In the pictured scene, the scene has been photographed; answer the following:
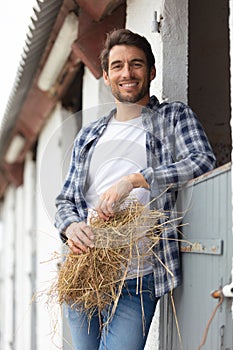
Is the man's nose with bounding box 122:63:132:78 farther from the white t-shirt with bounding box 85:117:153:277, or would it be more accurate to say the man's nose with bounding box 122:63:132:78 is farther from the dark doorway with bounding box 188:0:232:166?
the dark doorway with bounding box 188:0:232:166

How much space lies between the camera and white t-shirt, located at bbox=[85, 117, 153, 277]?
306cm

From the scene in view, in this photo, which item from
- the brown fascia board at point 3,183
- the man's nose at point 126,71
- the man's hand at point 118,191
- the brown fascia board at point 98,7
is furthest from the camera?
the brown fascia board at point 3,183

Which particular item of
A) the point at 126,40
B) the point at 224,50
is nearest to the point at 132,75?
the point at 126,40

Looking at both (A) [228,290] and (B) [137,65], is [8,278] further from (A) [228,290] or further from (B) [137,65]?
(A) [228,290]

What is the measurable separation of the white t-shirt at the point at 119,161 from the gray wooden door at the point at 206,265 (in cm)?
17

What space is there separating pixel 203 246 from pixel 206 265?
71 millimetres

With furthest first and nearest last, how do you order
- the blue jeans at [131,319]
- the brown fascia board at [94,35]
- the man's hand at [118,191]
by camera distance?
the brown fascia board at [94,35] → the blue jeans at [131,319] → the man's hand at [118,191]

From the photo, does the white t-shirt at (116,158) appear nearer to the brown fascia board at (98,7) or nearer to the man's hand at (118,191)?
the man's hand at (118,191)

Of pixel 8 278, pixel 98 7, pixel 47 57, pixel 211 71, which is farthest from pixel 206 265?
pixel 8 278

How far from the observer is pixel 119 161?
10.3 ft

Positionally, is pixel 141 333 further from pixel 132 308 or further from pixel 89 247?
pixel 89 247

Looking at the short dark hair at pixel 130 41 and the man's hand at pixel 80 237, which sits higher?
the short dark hair at pixel 130 41

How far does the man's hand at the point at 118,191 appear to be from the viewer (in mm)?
2930

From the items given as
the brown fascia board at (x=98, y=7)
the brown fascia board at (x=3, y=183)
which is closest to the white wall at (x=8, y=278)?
the brown fascia board at (x=3, y=183)
